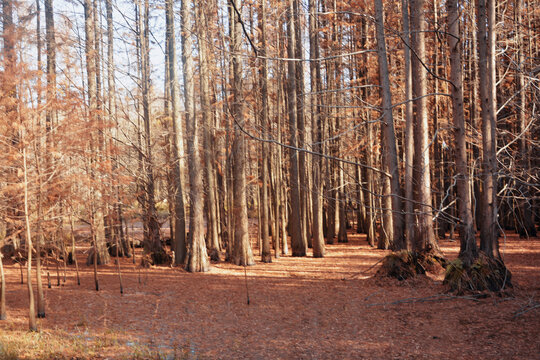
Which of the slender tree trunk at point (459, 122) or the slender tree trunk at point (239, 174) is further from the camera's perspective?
the slender tree trunk at point (239, 174)

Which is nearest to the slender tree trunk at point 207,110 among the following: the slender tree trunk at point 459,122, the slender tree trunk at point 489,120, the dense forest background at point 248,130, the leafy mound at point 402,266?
the dense forest background at point 248,130

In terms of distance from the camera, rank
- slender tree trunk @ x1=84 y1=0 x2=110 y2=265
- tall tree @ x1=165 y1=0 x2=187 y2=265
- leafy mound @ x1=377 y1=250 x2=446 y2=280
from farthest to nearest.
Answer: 1. slender tree trunk @ x1=84 y1=0 x2=110 y2=265
2. tall tree @ x1=165 y1=0 x2=187 y2=265
3. leafy mound @ x1=377 y1=250 x2=446 y2=280

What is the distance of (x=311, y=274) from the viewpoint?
44.0 feet

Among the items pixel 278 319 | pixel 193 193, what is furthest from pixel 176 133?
pixel 278 319

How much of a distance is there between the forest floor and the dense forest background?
92 centimetres

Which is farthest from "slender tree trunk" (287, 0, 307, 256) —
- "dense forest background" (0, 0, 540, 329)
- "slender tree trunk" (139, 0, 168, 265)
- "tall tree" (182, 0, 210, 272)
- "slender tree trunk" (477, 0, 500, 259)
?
"slender tree trunk" (477, 0, 500, 259)

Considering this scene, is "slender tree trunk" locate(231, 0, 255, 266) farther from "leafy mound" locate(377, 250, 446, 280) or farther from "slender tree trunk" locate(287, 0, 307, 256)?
"leafy mound" locate(377, 250, 446, 280)

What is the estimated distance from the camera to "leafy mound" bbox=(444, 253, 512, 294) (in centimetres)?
886

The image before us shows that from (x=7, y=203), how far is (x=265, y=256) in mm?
8938

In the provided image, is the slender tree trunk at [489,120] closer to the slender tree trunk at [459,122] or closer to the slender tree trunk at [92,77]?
the slender tree trunk at [459,122]

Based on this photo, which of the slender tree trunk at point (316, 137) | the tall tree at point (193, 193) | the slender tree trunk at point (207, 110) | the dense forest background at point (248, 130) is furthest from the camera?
the slender tree trunk at point (316, 137)

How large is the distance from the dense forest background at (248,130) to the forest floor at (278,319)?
36.3 inches

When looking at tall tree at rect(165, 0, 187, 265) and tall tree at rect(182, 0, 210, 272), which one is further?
tall tree at rect(165, 0, 187, 265)

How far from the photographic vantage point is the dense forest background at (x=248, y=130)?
855 cm
